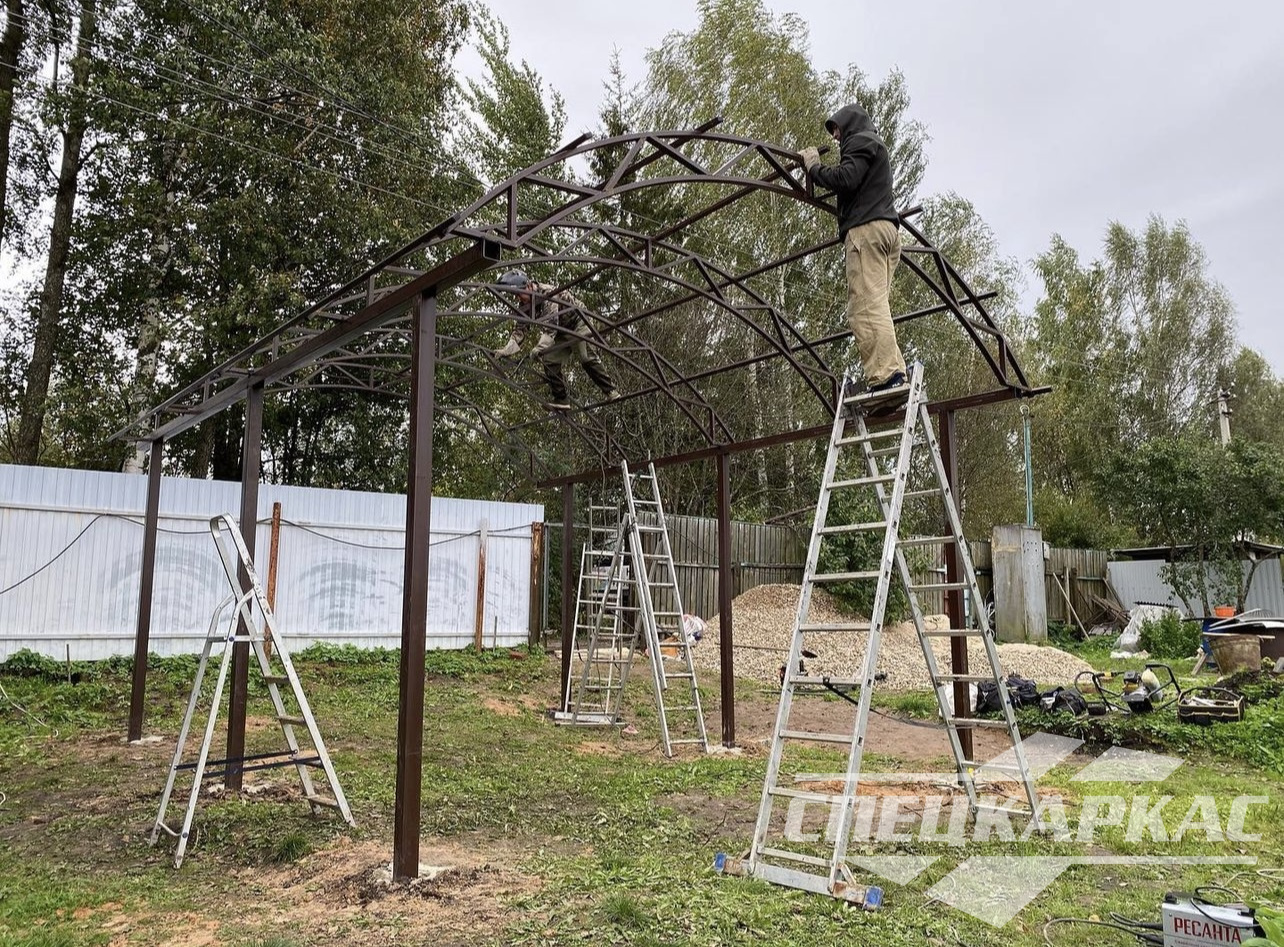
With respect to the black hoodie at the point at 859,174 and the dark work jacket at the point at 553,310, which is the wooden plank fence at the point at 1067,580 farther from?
the black hoodie at the point at 859,174

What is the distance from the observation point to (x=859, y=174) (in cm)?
488

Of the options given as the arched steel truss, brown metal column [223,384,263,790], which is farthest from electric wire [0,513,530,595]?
brown metal column [223,384,263,790]

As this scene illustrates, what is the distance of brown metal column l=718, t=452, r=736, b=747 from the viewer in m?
7.69

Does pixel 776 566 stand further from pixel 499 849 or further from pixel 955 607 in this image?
pixel 499 849

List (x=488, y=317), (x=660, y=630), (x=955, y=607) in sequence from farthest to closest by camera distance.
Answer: (x=660, y=630) < (x=488, y=317) < (x=955, y=607)

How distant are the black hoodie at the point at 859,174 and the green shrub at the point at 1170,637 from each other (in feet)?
44.6

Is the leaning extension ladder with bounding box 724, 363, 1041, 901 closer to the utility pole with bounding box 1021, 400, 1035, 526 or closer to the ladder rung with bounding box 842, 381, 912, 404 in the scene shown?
the ladder rung with bounding box 842, 381, 912, 404

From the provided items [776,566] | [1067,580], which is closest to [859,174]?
[776,566]

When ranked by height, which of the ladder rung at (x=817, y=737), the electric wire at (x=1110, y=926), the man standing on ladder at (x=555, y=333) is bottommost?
the electric wire at (x=1110, y=926)

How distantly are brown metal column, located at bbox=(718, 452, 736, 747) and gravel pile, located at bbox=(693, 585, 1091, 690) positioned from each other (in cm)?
459

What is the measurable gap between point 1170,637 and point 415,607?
1550 cm

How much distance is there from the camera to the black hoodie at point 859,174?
15.9ft

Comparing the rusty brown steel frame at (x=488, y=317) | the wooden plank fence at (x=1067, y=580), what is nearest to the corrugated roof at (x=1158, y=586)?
the wooden plank fence at (x=1067, y=580)

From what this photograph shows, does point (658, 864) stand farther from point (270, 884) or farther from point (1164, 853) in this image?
point (1164, 853)
